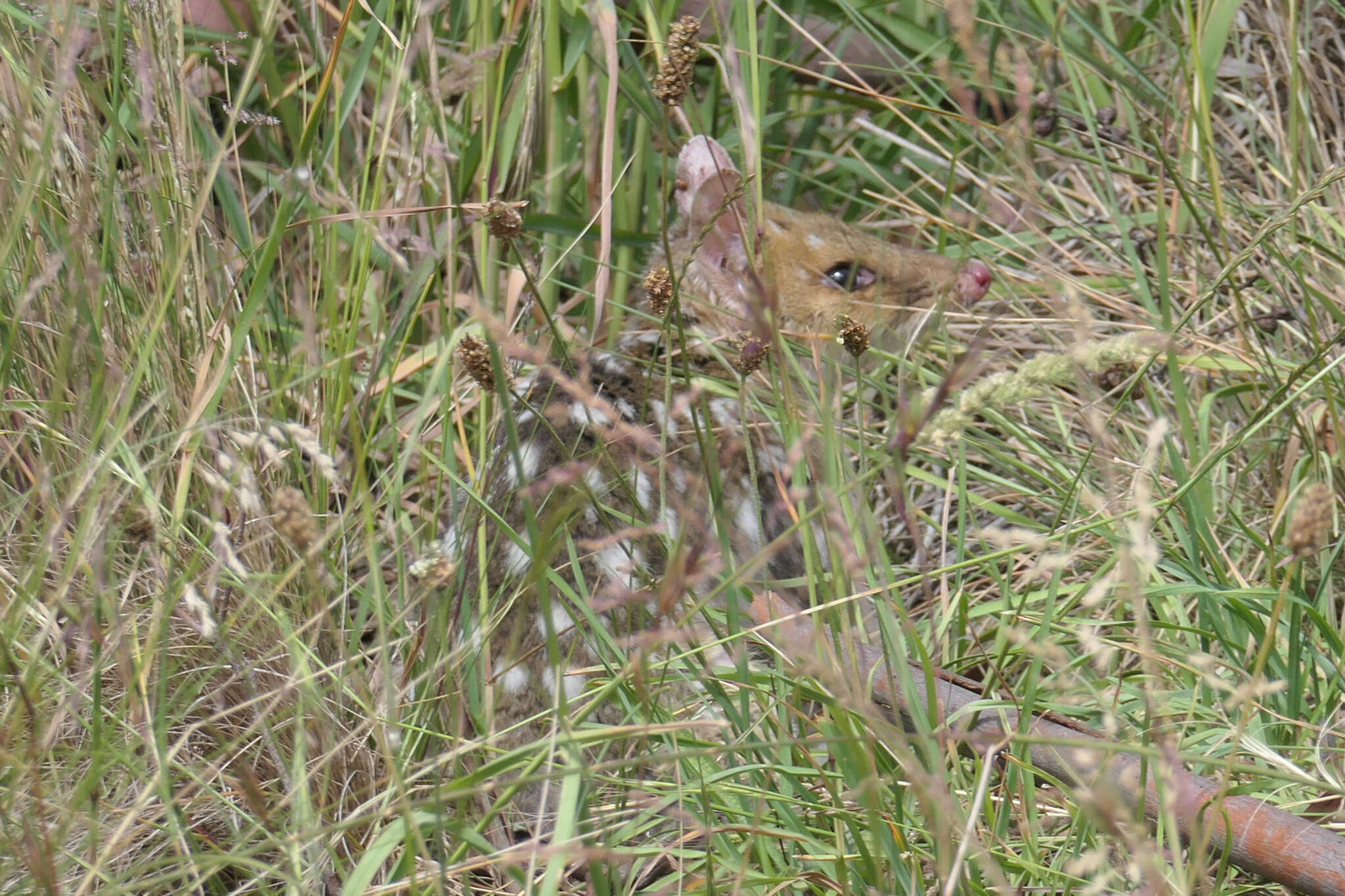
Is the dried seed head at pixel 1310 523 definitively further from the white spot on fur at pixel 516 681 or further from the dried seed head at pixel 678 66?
the white spot on fur at pixel 516 681

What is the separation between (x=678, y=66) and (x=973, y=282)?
4.91 feet

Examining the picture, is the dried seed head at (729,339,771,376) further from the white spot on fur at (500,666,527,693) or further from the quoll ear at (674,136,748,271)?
the quoll ear at (674,136,748,271)

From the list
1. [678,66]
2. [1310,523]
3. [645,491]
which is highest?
[678,66]

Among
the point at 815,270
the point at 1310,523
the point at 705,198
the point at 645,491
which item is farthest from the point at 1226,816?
the point at 815,270

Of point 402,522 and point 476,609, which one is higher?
point 402,522

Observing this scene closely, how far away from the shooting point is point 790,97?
312 centimetres

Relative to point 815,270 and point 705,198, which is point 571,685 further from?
point 815,270

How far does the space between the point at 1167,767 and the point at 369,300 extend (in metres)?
1.83

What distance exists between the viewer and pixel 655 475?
6.84 feet

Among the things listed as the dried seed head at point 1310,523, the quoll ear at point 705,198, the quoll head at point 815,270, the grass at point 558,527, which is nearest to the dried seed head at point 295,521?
the grass at point 558,527

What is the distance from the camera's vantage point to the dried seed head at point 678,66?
1.23 m

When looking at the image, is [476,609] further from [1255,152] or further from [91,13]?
[1255,152]

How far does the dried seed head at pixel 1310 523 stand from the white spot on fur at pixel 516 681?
3.82 ft

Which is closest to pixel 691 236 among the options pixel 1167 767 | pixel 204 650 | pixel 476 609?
pixel 476 609
